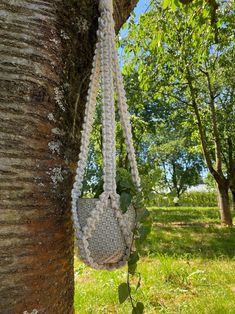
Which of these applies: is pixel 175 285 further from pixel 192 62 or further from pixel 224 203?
pixel 192 62

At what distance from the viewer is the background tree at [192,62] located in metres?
4.92

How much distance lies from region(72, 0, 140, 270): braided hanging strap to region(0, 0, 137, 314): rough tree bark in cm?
5

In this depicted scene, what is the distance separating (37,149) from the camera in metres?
1.02

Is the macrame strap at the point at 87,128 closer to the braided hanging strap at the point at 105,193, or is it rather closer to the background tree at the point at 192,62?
the braided hanging strap at the point at 105,193

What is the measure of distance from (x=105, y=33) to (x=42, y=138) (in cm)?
43

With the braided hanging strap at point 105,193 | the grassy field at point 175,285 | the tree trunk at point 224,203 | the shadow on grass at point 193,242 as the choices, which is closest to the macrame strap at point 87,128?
the braided hanging strap at point 105,193


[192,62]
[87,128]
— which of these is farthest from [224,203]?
→ [87,128]

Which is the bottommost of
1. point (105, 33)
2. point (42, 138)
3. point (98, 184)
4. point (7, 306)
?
point (7, 306)

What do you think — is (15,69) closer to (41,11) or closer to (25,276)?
(41,11)

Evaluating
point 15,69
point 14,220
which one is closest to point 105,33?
point 15,69

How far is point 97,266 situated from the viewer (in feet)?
3.71

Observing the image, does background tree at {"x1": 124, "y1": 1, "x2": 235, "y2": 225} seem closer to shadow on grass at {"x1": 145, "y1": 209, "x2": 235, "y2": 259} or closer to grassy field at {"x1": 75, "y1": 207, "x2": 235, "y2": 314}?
shadow on grass at {"x1": 145, "y1": 209, "x2": 235, "y2": 259}

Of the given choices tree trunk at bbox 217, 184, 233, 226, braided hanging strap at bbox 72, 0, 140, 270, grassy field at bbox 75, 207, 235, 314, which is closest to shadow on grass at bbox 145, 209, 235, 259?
grassy field at bbox 75, 207, 235, 314

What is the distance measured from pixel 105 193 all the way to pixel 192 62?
30.3ft
